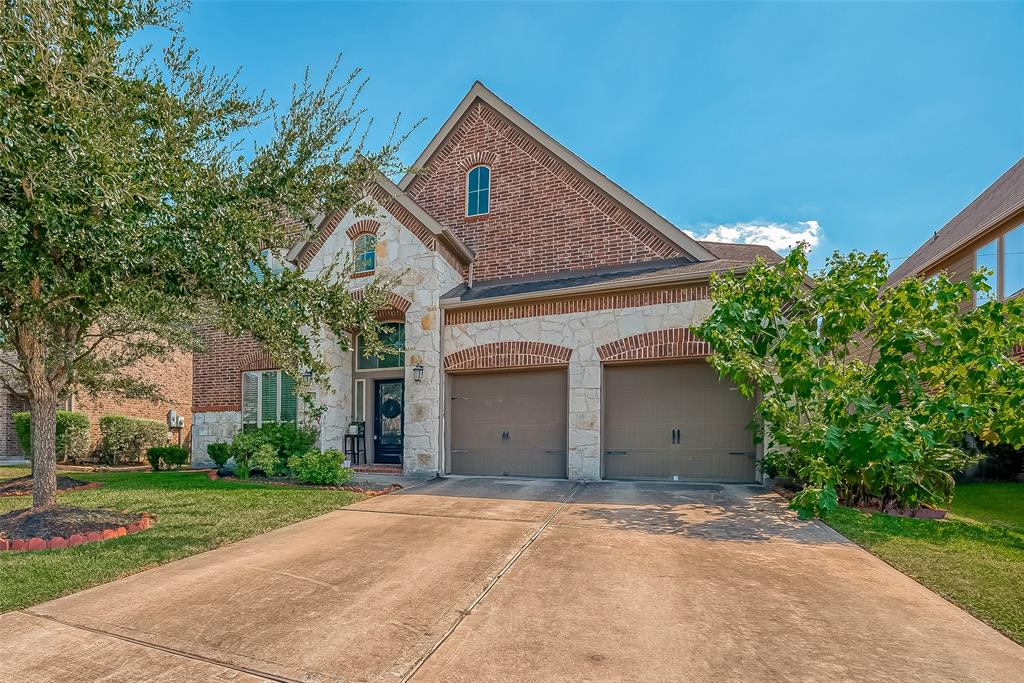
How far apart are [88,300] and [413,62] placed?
640 centimetres

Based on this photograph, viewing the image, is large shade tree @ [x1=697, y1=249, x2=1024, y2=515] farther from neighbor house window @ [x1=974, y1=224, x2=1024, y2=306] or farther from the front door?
the front door

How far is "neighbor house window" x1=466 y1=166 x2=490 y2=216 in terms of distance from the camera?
13.0 meters

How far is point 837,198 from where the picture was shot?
465 inches

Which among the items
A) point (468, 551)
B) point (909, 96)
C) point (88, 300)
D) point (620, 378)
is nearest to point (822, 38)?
point (909, 96)

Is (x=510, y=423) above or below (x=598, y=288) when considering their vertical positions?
below

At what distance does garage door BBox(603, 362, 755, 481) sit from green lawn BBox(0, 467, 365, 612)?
521cm

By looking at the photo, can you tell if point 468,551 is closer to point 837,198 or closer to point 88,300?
point 88,300

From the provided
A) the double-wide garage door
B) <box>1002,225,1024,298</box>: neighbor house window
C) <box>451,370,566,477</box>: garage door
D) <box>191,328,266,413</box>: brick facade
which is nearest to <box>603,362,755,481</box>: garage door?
the double-wide garage door

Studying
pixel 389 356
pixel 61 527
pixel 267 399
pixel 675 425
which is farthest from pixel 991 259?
pixel 61 527

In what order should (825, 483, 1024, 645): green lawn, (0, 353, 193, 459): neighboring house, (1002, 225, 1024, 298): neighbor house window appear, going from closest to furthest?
1. (825, 483, 1024, 645): green lawn
2. (1002, 225, 1024, 298): neighbor house window
3. (0, 353, 193, 459): neighboring house

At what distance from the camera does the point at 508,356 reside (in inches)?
436

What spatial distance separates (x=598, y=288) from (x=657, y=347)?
164 cm

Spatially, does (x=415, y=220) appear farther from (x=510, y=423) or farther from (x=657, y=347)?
(x=657, y=347)

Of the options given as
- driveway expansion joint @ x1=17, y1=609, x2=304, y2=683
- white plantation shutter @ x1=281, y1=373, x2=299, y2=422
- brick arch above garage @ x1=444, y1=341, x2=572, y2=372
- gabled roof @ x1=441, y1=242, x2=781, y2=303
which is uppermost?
gabled roof @ x1=441, y1=242, x2=781, y2=303
